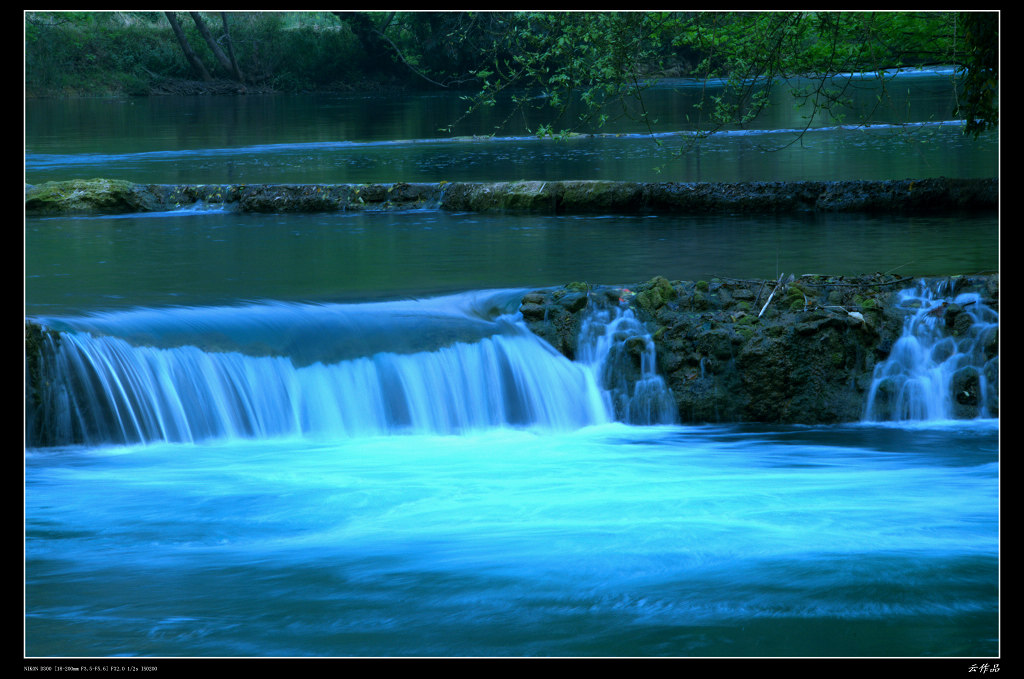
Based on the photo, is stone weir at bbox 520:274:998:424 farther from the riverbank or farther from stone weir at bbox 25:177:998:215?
stone weir at bbox 25:177:998:215

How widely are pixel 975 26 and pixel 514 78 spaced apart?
129 inches

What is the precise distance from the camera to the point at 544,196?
12070 mm

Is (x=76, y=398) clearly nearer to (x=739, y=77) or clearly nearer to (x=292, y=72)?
(x=739, y=77)

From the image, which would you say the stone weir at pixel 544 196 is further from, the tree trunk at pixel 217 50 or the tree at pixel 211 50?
the tree trunk at pixel 217 50

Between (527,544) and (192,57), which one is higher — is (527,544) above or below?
below

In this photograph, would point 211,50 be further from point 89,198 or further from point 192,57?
point 89,198

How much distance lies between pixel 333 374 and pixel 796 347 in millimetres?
2967

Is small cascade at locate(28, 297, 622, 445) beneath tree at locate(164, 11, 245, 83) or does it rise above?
beneath

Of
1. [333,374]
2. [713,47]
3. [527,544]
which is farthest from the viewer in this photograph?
[713,47]

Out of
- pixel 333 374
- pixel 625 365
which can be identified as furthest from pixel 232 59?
pixel 625 365

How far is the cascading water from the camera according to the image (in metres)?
6.40

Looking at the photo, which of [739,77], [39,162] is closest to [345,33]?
[39,162]

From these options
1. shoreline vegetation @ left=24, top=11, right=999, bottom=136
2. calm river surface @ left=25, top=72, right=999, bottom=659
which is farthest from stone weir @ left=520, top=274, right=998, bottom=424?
shoreline vegetation @ left=24, top=11, right=999, bottom=136
